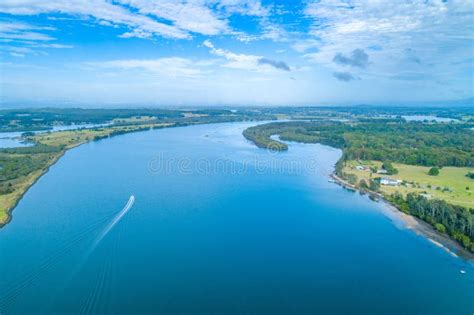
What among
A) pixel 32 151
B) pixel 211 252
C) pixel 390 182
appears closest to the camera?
pixel 211 252

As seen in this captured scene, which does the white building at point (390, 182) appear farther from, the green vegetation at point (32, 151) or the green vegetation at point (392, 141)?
the green vegetation at point (32, 151)

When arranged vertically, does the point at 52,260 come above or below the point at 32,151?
below

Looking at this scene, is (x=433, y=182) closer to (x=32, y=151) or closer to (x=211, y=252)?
A: (x=211, y=252)

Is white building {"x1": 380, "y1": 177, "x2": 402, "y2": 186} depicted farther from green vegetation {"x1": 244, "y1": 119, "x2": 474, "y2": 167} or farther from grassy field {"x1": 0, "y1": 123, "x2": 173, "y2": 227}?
grassy field {"x1": 0, "y1": 123, "x2": 173, "y2": 227}

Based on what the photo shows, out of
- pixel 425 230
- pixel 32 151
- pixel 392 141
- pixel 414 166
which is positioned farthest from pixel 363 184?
pixel 32 151
